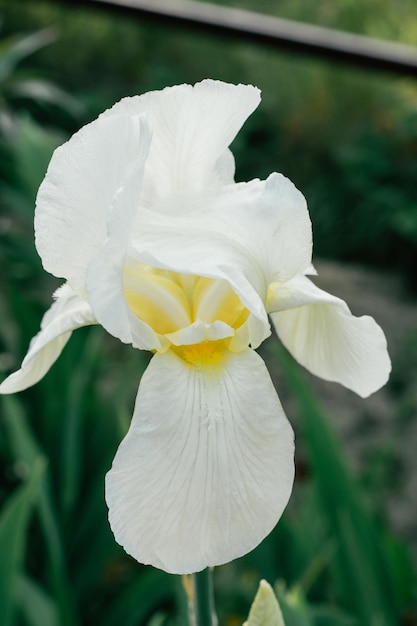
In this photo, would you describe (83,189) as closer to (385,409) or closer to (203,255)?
(203,255)

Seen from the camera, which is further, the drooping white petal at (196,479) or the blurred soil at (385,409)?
the blurred soil at (385,409)

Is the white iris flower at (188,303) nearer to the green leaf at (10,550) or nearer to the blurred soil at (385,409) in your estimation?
the green leaf at (10,550)

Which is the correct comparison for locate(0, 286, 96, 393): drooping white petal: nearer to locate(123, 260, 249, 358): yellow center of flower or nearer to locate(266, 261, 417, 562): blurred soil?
locate(123, 260, 249, 358): yellow center of flower

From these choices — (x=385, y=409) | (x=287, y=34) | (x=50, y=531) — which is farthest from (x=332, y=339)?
(x=385, y=409)

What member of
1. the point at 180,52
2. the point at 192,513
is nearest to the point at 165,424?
the point at 192,513

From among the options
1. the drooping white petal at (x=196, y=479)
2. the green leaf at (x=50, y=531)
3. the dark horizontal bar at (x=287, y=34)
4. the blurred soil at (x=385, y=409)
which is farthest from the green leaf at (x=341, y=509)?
the dark horizontal bar at (x=287, y=34)

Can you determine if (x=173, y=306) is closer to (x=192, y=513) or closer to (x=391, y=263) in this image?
(x=192, y=513)
